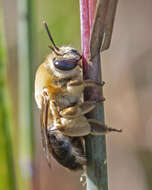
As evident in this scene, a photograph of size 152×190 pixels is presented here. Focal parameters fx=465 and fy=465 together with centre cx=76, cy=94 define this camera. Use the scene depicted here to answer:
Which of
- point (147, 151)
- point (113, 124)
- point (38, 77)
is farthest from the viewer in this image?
point (113, 124)

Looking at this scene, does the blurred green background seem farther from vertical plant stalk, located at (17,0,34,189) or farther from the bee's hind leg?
the bee's hind leg

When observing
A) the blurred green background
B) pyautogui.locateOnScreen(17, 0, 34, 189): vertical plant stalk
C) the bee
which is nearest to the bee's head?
the bee

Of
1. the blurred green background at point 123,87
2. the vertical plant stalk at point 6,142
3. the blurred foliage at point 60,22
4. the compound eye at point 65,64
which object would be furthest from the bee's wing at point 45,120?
the blurred foliage at point 60,22

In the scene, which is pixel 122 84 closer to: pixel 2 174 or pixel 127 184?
pixel 127 184

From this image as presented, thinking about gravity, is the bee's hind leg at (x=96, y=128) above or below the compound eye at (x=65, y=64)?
below

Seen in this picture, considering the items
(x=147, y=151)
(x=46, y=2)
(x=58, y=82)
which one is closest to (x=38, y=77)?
(x=58, y=82)

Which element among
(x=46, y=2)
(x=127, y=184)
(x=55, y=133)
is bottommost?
(x=127, y=184)

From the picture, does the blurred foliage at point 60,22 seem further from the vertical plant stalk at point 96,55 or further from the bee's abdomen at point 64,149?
A: the vertical plant stalk at point 96,55
